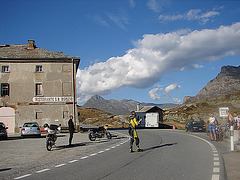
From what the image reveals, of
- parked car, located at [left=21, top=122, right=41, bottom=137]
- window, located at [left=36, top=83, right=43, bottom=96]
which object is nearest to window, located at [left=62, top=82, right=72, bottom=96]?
window, located at [left=36, top=83, right=43, bottom=96]

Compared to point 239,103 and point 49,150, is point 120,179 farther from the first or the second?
point 239,103

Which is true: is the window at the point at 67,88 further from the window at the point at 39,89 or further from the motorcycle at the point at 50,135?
the motorcycle at the point at 50,135

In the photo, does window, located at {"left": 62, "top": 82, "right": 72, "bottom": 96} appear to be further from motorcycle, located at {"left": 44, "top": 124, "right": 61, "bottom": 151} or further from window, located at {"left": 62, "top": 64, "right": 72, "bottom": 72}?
motorcycle, located at {"left": 44, "top": 124, "right": 61, "bottom": 151}

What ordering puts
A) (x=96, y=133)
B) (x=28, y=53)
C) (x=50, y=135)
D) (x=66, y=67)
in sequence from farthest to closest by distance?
1. (x=28, y=53)
2. (x=66, y=67)
3. (x=96, y=133)
4. (x=50, y=135)

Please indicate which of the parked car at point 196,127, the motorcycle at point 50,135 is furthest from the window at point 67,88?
the motorcycle at point 50,135

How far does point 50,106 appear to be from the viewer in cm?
3491

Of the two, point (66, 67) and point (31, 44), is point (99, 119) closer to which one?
point (31, 44)

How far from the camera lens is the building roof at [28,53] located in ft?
117

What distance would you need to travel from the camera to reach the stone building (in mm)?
34344

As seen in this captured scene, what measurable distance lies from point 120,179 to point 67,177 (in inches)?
57.7

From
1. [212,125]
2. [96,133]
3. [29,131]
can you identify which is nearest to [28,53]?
[29,131]

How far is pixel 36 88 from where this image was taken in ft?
116

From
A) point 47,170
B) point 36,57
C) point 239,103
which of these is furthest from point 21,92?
point 239,103

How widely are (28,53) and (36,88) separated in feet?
17.4
